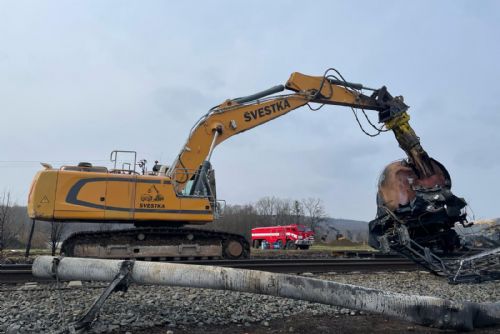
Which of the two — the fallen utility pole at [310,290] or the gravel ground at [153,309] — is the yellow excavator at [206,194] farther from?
the fallen utility pole at [310,290]

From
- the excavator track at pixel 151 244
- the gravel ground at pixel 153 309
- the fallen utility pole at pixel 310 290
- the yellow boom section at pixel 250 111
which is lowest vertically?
the gravel ground at pixel 153 309

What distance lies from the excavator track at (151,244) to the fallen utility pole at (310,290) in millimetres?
6915

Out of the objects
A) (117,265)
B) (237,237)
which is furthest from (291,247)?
(117,265)

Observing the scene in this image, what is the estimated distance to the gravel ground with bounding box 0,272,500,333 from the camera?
519cm

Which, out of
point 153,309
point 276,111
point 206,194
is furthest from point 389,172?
point 153,309

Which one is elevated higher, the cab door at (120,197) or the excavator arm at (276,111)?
the excavator arm at (276,111)

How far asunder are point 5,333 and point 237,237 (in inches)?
341

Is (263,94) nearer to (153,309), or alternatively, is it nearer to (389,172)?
(389,172)

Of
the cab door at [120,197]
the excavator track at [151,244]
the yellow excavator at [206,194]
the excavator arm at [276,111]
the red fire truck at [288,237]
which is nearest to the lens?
the yellow excavator at [206,194]

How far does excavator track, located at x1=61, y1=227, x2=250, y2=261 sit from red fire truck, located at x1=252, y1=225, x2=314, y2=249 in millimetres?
22126

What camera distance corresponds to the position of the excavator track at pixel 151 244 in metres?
11.7

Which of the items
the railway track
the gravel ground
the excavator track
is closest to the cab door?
the excavator track

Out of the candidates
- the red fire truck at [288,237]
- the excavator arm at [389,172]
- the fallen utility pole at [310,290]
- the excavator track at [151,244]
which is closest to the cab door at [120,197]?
the excavator track at [151,244]

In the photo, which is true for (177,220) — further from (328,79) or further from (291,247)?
(291,247)
